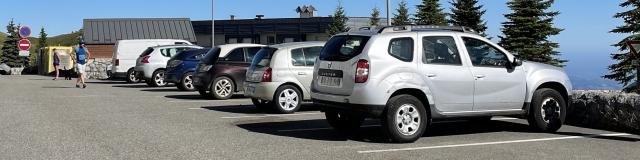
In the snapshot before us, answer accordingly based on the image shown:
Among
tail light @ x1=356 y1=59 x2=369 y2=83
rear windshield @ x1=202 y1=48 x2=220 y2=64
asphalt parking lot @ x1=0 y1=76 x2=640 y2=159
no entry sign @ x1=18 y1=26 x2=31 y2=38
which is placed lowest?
asphalt parking lot @ x1=0 y1=76 x2=640 y2=159

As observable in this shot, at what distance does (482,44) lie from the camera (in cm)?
875

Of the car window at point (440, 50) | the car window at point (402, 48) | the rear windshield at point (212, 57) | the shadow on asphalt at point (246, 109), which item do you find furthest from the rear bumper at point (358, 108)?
the rear windshield at point (212, 57)

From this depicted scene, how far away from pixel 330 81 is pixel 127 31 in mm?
35045

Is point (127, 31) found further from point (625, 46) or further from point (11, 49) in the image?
point (11, 49)

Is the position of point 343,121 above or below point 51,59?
below

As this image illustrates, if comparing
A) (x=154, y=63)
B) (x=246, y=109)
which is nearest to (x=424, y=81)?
(x=246, y=109)

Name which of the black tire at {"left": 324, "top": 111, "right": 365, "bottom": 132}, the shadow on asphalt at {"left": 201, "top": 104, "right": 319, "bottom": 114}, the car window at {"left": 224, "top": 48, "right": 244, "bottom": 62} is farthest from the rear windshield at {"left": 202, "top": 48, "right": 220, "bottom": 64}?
the black tire at {"left": 324, "top": 111, "right": 365, "bottom": 132}

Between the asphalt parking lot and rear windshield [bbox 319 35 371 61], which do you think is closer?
the asphalt parking lot

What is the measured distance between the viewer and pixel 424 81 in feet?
26.6

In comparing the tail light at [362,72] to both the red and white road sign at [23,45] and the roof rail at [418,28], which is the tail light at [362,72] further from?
the red and white road sign at [23,45]

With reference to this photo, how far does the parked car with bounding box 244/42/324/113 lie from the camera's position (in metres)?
11.6

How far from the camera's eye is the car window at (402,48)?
8102 millimetres

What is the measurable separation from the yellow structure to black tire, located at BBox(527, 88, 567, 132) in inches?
972

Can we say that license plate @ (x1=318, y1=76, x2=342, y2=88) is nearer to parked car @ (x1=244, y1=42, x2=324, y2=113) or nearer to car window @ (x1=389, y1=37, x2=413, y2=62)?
car window @ (x1=389, y1=37, x2=413, y2=62)
